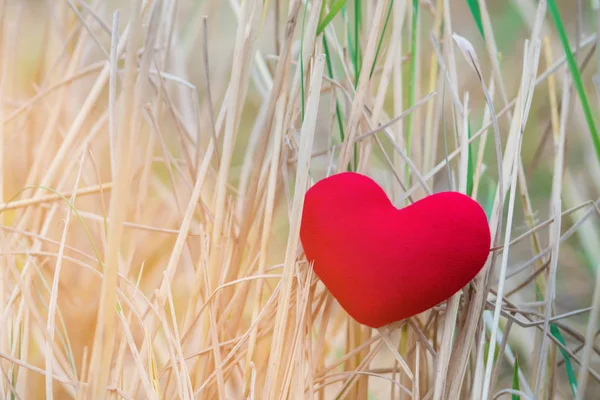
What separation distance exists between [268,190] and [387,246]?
0.11m

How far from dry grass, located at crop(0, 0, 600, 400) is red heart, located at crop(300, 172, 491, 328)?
0.09 ft

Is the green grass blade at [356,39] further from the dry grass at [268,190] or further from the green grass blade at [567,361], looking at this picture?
the green grass blade at [567,361]

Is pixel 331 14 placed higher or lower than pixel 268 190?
higher

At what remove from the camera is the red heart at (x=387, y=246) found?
1.22 feet

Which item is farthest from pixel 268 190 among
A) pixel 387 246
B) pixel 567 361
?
pixel 567 361

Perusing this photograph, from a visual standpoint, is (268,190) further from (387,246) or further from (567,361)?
(567,361)

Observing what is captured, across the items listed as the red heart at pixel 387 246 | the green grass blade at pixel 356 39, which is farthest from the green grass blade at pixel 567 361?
the green grass blade at pixel 356 39

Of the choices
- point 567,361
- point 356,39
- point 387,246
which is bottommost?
point 567,361

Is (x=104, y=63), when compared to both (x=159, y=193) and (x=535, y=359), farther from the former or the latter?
(x=535, y=359)

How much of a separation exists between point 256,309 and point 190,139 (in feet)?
0.64

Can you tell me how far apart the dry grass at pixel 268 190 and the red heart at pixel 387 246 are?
3 centimetres

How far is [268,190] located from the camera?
44 centimetres

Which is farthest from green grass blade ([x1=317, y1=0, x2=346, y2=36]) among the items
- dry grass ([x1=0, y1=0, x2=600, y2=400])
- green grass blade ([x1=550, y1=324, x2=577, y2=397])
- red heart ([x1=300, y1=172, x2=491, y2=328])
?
green grass blade ([x1=550, y1=324, x2=577, y2=397])

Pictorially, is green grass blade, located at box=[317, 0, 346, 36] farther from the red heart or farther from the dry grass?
the red heart
